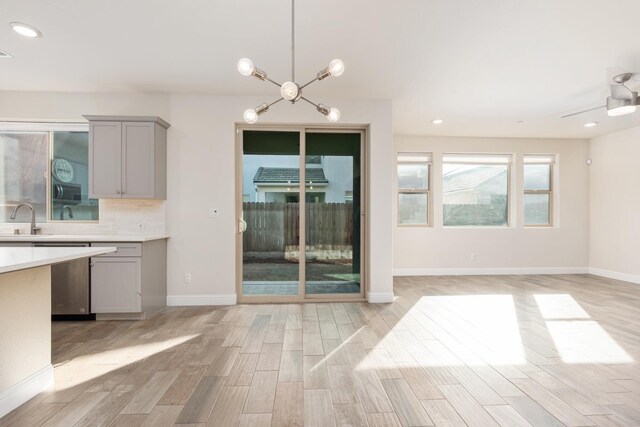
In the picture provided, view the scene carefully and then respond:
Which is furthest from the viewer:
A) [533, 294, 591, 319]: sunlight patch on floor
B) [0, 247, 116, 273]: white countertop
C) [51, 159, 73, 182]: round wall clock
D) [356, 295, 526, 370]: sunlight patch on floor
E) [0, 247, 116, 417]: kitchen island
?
[51, 159, 73, 182]: round wall clock

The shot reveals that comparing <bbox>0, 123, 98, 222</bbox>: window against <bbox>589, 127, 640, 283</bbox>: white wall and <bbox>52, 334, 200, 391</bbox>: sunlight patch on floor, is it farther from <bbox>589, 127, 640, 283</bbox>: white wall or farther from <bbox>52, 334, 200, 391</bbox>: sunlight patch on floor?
<bbox>589, 127, 640, 283</bbox>: white wall

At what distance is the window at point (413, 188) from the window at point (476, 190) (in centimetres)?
41

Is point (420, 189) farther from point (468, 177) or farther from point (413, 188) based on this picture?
point (468, 177)

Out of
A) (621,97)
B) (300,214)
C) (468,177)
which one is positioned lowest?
(300,214)

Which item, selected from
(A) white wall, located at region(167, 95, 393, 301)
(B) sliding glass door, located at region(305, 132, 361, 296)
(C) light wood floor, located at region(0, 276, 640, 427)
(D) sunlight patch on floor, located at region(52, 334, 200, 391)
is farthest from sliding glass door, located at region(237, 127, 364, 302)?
(D) sunlight patch on floor, located at region(52, 334, 200, 391)

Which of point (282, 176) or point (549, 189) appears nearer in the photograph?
point (282, 176)

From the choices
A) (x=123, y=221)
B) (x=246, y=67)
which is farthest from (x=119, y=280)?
(x=246, y=67)

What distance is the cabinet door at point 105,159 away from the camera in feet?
12.5

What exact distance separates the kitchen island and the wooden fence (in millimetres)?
2295

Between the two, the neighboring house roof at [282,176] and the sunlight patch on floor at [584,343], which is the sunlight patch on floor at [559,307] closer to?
the sunlight patch on floor at [584,343]

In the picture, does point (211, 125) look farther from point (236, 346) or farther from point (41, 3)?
point (236, 346)

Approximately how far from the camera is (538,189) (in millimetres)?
6625

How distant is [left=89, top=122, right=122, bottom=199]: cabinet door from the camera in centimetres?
382

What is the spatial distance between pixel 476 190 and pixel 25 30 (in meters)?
6.97
